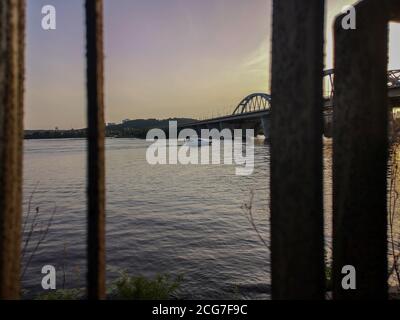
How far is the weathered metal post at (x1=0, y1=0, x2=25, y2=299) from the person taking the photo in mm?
1578

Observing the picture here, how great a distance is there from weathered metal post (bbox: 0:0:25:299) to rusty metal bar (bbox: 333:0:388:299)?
1979 millimetres

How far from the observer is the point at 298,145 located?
1784 millimetres

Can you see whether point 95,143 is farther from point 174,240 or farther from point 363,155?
point 174,240

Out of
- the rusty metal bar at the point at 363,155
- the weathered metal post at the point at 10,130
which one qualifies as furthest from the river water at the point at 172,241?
the rusty metal bar at the point at 363,155

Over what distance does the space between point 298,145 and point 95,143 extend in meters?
1.14

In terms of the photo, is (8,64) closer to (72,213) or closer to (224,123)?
(72,213)

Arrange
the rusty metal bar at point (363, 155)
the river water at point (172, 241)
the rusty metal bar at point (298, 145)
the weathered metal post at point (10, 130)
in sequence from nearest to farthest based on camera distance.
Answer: the weathered metal post at point (10, 130), the rusty metal bar at point (298, 145), the rusty metal bar at point (363, 155), the river water at point (172, 241)

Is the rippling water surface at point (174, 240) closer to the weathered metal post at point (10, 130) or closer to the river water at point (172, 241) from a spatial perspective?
the river water at point (172, 241)

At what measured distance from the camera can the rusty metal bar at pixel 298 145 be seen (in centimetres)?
175

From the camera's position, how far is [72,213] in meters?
14.5

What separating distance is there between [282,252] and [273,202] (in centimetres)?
30

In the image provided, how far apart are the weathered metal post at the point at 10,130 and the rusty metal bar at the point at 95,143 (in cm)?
35

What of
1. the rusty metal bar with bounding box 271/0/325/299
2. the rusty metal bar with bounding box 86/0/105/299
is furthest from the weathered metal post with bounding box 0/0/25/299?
the rusty metal bar with bounding box 271/0/325/299
